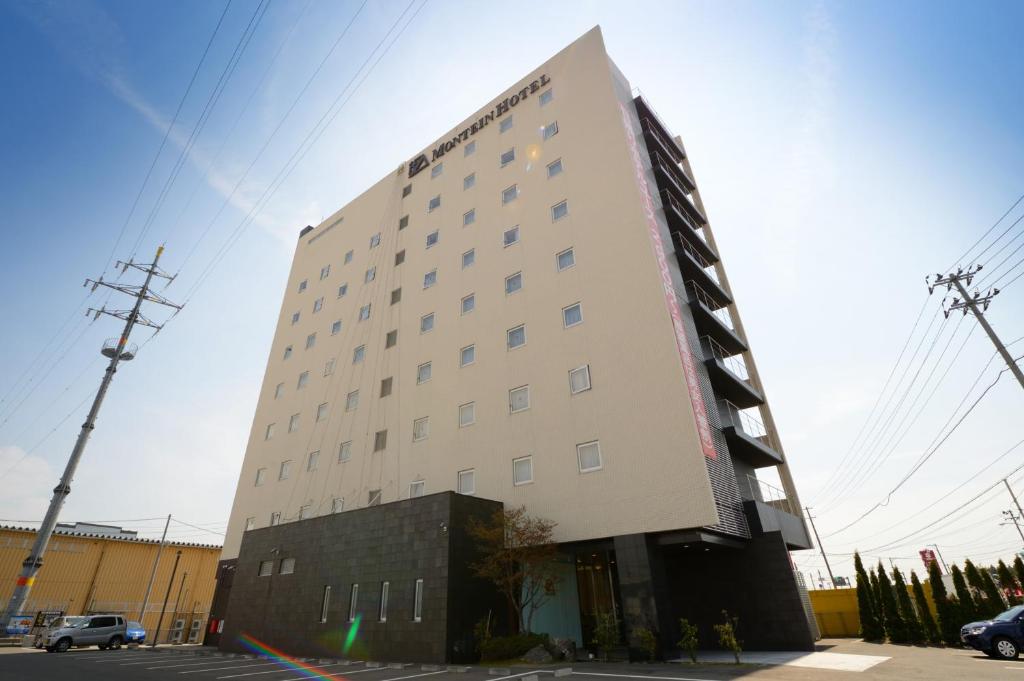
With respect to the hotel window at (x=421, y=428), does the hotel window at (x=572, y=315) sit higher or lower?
higher

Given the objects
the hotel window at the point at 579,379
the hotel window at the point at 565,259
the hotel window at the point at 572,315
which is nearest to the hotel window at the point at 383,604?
the hotel window at the point at 579,379

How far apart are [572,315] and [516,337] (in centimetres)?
334

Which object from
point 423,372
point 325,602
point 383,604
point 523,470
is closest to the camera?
point 383,604

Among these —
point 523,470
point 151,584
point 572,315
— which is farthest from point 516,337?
point 151,584

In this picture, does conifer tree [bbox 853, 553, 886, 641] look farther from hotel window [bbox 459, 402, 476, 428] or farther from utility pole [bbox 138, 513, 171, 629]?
utility pole [bbox 138, 513, 171, 629]

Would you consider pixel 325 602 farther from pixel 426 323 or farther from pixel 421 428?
pixel 426 323

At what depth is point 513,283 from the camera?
26953 mm

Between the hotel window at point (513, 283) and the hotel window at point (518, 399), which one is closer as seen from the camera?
the hotel window at point (518, 399)

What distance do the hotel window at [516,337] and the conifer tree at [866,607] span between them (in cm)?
2124

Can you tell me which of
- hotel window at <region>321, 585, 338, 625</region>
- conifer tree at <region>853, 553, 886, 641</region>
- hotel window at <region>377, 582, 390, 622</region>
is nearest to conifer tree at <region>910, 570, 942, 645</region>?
conifer tree at <region>853, 553, 886, 641</region>

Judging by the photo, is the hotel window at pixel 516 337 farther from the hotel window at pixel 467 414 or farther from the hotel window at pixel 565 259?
the hotel window at pixel 565 259

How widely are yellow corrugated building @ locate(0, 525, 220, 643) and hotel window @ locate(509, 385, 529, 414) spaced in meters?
43.4

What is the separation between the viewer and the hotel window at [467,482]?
2334 cm

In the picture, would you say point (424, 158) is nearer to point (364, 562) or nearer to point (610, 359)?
point (610, 359)
